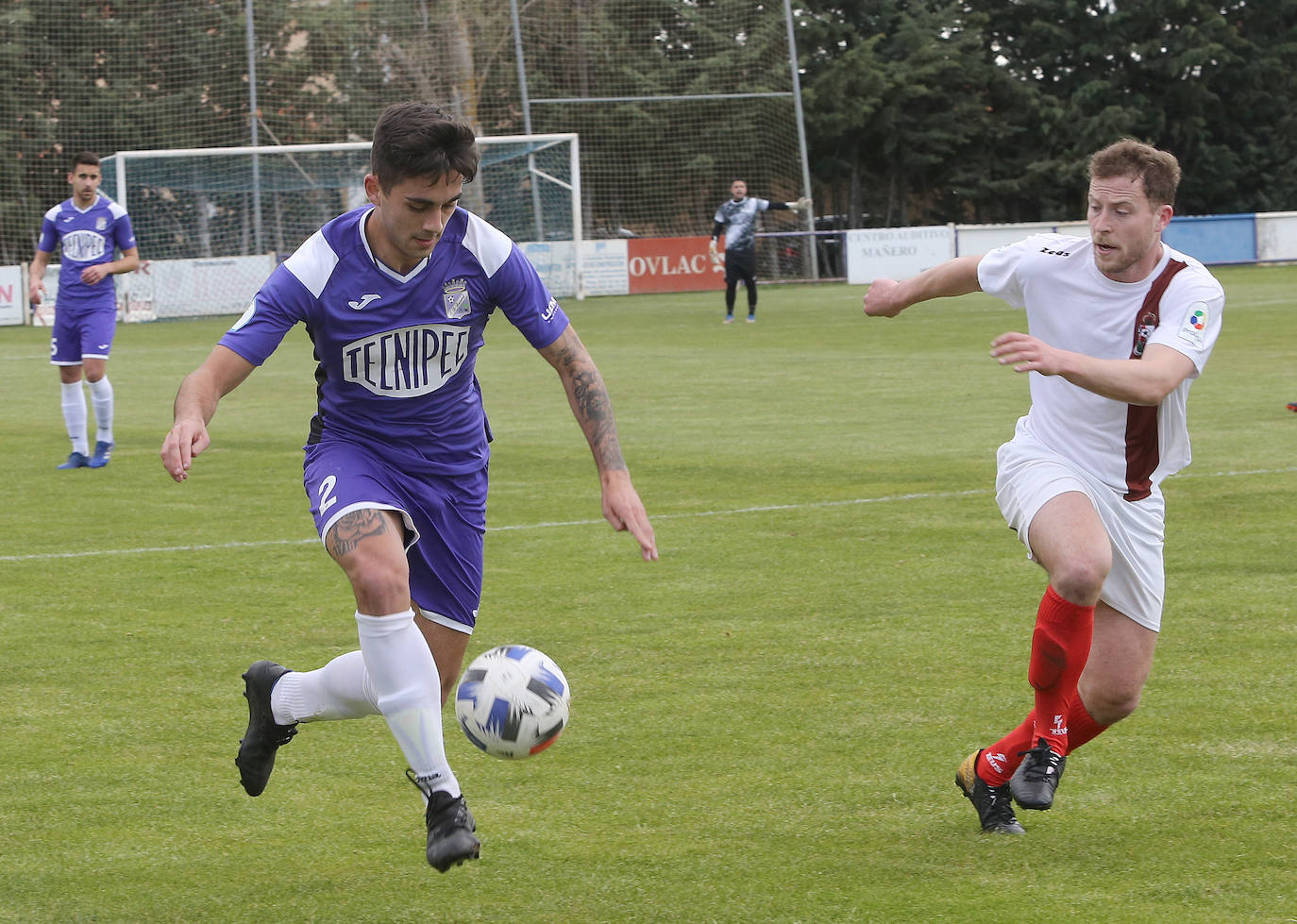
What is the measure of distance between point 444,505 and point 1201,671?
2916 millimetres

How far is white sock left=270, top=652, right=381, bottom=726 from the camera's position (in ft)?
13.9

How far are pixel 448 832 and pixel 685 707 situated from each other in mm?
1907

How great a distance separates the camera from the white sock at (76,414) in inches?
483

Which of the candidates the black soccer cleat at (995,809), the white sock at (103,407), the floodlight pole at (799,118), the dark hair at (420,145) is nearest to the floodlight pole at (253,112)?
the floodlight pole at (799,118)

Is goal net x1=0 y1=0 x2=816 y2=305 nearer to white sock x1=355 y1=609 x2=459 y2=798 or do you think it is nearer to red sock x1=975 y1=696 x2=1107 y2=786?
red sock x1=975 y1=696 x2=1107 y2=786

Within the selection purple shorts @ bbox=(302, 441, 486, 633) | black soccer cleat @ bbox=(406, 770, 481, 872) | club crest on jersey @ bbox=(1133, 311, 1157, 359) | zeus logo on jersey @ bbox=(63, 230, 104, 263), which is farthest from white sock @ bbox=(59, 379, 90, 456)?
club crest on jersey @ bbox=(1133, 311, 1157, 359)

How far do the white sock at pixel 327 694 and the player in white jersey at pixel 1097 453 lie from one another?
162 centimetres

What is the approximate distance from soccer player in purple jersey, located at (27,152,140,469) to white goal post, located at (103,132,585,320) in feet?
57.9

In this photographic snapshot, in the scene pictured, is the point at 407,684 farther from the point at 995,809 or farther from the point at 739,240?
the point at 739,240

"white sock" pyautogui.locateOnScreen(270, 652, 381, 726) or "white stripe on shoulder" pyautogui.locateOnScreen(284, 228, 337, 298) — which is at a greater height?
"white stripe on shoulder" pyautogui.locateOnScreen(284, 228, 337, 298)

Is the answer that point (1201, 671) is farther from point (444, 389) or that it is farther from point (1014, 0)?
point (1014, 0)

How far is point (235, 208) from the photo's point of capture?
32219 millimetres

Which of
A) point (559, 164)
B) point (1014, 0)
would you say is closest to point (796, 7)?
point (1014, 0)

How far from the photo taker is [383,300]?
13.8 ft
